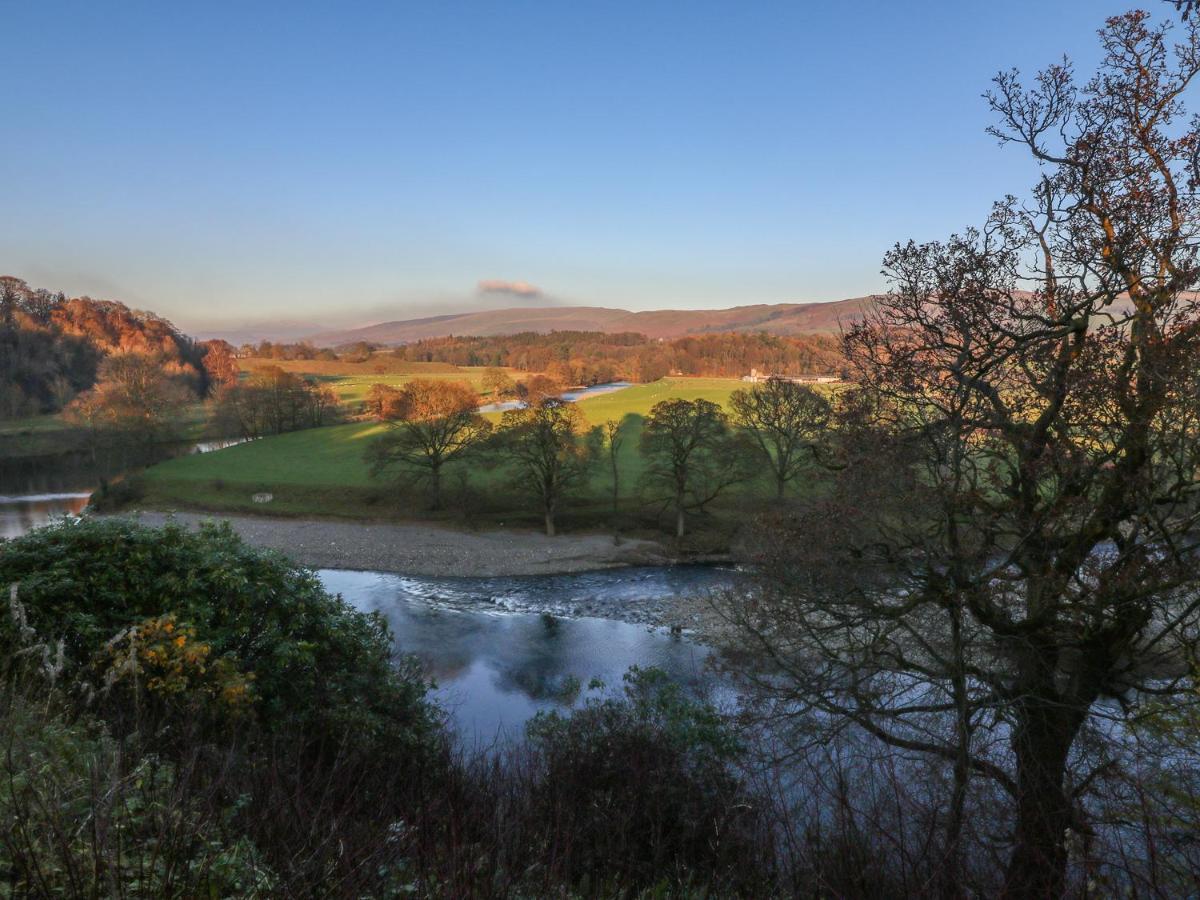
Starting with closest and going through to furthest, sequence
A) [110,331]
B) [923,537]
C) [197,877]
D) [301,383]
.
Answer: [197,877], [923,537], [301,383], [110,331]

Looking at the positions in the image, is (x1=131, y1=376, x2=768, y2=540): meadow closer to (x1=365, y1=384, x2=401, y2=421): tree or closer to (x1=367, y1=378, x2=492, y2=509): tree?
(x1=367, y1=378, x2=492, y2=509): tree

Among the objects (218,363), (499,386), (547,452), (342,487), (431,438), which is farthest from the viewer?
(218,363)

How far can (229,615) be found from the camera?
10156mm

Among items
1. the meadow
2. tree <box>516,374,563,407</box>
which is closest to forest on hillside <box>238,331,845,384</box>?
tree <box>516,374,563,407</box>

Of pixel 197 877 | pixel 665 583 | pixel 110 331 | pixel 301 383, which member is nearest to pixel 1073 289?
pixel 197 877

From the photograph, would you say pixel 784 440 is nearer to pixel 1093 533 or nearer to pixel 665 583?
pixel 665 583

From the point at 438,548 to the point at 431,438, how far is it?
819 cm

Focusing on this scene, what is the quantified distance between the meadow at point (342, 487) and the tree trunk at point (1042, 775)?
29.0 m

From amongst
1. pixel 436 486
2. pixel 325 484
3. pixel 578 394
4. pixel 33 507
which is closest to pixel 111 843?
pixel 436 486

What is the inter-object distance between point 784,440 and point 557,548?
40.2 ft

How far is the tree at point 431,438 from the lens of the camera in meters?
41.3

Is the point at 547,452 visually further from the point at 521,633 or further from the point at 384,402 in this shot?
the point at 384,402

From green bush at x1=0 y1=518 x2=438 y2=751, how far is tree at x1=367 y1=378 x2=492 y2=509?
30224 millimetres

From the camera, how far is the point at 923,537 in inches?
329
